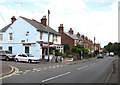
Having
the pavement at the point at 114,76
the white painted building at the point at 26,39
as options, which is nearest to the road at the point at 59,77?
the pavement at the point at 114,76

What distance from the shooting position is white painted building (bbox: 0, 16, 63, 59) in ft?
93.4

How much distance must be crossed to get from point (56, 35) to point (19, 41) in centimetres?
941

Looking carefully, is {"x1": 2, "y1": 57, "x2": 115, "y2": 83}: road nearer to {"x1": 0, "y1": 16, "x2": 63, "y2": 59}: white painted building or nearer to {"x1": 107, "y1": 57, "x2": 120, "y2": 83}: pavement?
{"x1": 107, "y1": 57, "x2": 120, "y2": 83}: pavement

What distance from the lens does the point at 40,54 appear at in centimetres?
2798

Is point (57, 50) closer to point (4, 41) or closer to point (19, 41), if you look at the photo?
point (19, 41)

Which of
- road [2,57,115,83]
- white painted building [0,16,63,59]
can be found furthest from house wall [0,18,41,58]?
road [2,57,115,83]

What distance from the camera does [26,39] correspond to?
2994 centimetres

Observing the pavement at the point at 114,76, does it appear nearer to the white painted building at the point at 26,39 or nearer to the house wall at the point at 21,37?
the white painted building at the point at 26,39

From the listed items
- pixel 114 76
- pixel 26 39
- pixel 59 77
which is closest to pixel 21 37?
pixel 26 39

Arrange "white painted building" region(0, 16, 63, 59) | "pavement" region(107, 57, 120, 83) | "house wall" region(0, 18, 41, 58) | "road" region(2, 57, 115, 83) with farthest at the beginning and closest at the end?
"house wall" region(0, 18, 41, 58)
"white painted building" region(0, 16, 63, 59)
"road" region(2, 57, 115, 83)
"pavement" region(107, 57, 120, 83)

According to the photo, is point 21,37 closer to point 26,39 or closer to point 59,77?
point 26,39

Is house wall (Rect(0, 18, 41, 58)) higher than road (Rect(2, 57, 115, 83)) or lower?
higher

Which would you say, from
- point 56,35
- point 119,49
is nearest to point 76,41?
point 56,35

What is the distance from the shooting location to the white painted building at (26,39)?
93.4 ft
